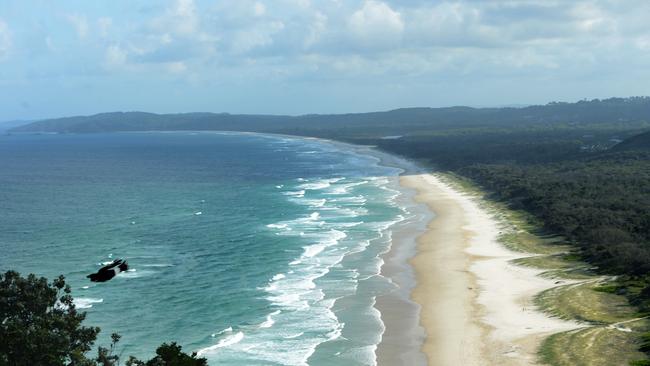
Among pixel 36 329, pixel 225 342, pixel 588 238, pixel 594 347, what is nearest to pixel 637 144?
pixel 588 238

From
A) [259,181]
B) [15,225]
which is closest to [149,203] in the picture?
[15,225]

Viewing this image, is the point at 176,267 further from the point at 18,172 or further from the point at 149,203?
the point at 18,172

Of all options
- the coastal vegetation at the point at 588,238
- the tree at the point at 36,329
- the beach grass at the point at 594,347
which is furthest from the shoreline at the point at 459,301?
the tree at the point at 36,329

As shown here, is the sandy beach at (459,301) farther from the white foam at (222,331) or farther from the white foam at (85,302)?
the white foam at (85,302)

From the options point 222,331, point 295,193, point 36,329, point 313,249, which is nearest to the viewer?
point 36,329

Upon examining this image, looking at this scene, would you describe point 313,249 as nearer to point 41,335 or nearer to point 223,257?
point 223,257

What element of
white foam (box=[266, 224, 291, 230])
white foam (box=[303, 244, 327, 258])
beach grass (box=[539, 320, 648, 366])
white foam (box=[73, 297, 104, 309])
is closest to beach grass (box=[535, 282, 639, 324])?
beach grass (box=[539, 320, 648, 366])
